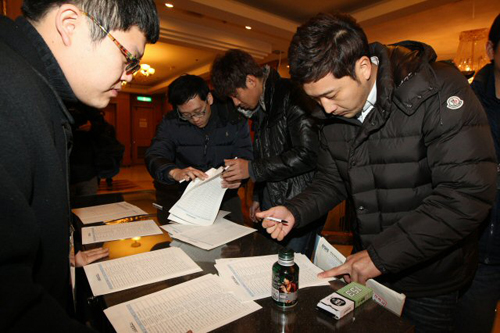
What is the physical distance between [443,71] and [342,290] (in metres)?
0.77

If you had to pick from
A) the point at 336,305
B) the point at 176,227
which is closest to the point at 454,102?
the point at 336,305

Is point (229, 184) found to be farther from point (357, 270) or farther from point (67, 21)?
point (67, 21)

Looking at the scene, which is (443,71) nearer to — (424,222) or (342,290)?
(424,222)

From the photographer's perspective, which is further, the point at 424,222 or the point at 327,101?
the point at 327,101

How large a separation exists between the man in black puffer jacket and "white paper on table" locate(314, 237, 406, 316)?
0.16ft

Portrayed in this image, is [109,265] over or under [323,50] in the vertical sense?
under

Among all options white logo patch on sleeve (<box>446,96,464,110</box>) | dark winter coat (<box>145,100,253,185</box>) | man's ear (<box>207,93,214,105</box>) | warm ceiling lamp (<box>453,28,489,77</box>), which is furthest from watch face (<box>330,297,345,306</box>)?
warm ceiling lamp (<box>453,28,489,77</box>)

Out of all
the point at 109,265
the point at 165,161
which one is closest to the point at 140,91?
the point at 165,161

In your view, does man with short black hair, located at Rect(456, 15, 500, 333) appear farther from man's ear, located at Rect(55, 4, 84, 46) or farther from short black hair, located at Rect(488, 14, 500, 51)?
man's ear, located at Rect(55, 4, 84, 46)

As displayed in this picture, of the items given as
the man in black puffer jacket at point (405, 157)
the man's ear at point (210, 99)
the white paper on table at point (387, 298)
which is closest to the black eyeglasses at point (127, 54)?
the man in black puffer jacket at point (405, 157)

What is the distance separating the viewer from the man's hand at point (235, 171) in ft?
5.52

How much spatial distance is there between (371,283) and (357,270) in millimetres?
104

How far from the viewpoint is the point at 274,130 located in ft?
6.05

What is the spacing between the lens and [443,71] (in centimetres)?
99
